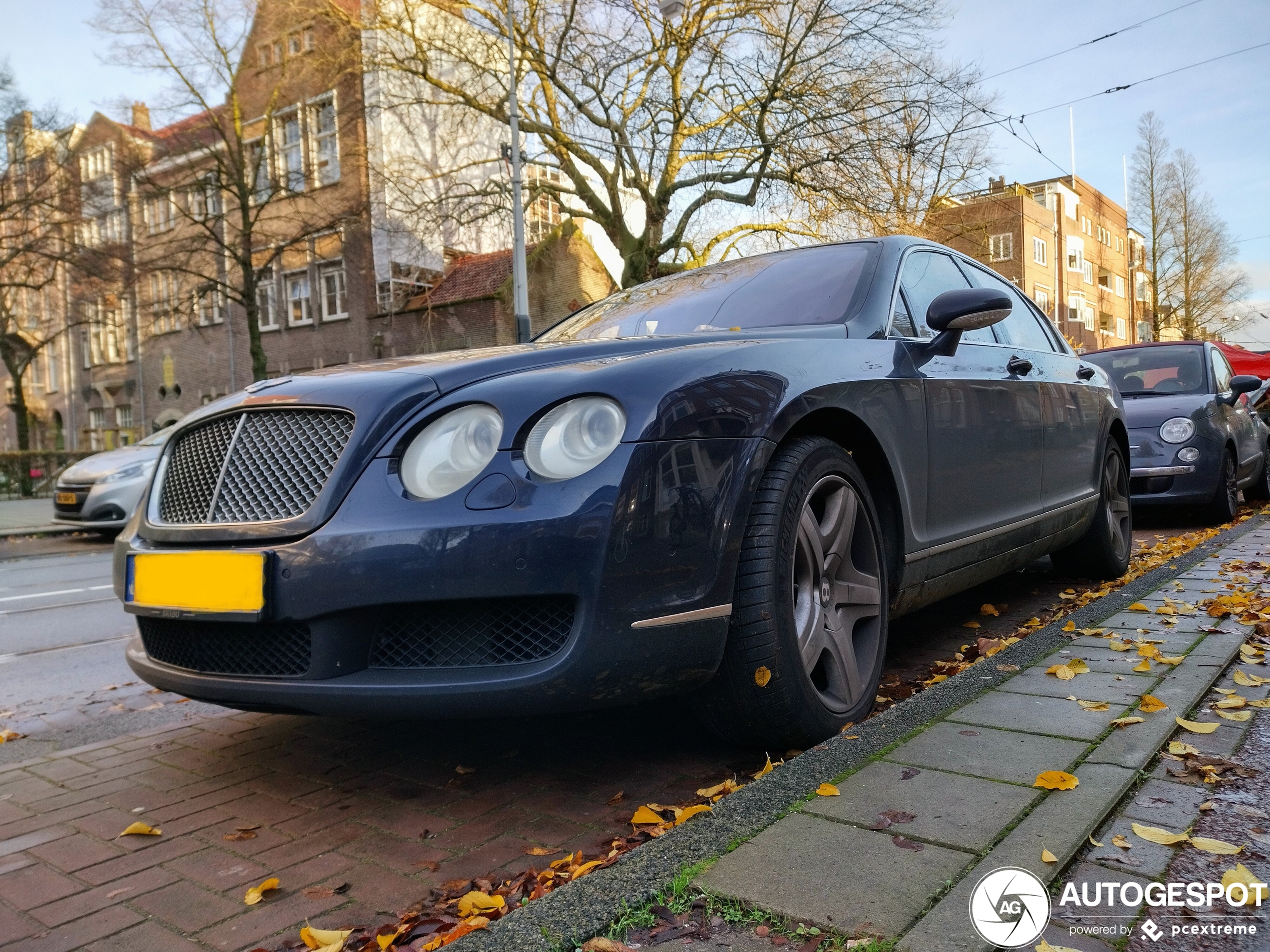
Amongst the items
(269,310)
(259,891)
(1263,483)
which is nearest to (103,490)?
(259,891)

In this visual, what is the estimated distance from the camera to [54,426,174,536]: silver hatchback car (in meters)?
11.5

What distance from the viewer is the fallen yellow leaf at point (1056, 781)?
2074 mm

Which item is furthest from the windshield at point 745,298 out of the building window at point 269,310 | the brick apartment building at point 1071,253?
the brick apartment building at point 1071,253

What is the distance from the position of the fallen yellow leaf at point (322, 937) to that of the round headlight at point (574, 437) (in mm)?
974

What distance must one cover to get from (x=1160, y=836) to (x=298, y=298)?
32.7 meters

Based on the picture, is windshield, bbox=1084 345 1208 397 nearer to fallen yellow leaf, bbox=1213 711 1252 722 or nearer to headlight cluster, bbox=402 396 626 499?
fallen yellow leaf, bbox=1213 711 1252 722

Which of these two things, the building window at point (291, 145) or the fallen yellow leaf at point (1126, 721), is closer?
the fallen yellow leaf at point (1126, 721)

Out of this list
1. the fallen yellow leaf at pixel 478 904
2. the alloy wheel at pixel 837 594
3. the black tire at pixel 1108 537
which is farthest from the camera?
the black tire at pixel 1108 537

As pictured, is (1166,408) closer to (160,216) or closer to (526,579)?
(526,579)

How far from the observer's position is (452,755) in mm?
2930

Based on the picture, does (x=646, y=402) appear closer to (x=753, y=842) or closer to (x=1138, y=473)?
(x=753, y=842)

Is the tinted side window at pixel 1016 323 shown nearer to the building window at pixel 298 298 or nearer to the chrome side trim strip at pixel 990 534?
the chrome side trim strip at pixel 990 534

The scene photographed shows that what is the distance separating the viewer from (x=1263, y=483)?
1008 cm

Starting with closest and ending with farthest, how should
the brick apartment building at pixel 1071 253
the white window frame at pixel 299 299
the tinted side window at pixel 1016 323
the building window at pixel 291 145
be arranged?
the tinted side window at pixel 1016 323, the building window at pixel 291 145, the white window frame at pixel 299 299, the brick apartment building at pixel 1071 253
